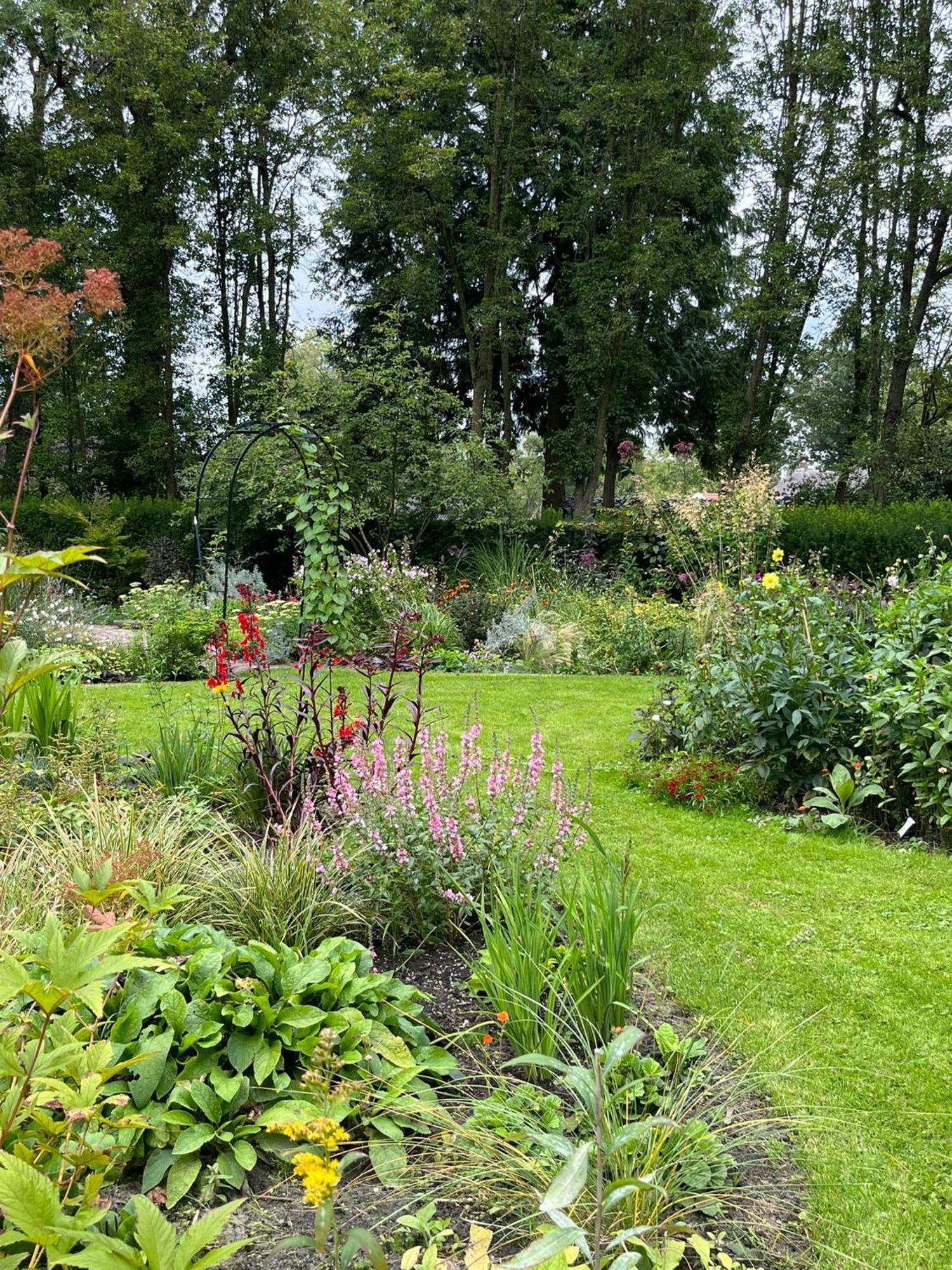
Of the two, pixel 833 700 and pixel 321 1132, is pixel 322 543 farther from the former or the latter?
pixel 321 1132

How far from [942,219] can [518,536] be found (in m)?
10.4

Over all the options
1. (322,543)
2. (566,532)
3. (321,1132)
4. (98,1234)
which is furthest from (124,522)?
(321,1132)

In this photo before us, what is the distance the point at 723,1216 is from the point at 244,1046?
1.03m

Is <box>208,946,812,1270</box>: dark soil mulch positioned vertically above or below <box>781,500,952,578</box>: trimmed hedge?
below

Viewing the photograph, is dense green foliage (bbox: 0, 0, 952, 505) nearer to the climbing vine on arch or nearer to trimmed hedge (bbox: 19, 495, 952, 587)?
trimmed hedge (bbox: 19, 495, 952, 587)

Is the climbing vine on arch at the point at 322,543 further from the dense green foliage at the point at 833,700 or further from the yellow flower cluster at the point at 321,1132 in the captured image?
the yellow flower cluster at the point at 321,1132

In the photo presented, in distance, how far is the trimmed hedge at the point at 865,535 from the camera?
11.4 metres

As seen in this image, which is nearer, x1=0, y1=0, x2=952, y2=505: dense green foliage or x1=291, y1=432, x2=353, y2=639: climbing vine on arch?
x1=291, y1=432, x2=353, y2=639: climbing vine on arch

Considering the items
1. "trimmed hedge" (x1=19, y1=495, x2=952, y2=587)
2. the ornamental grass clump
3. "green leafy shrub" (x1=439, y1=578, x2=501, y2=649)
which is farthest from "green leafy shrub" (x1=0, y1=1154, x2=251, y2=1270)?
"trimmed hedge" (x1=19, y1=495, x2=952, y2=587)

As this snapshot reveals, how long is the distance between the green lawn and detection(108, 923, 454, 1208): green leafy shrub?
825 mm

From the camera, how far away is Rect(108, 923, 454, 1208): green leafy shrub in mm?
1788

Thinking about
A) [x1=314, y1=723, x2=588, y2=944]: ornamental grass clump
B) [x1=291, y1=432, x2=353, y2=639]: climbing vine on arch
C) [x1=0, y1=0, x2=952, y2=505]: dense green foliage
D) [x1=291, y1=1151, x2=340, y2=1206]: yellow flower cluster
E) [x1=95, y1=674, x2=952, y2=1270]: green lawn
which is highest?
[x1=0, y1=0, x2=952, y2=505]: dense green foliage

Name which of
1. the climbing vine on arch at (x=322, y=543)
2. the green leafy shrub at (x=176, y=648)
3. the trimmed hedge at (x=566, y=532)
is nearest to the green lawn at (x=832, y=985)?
the climbing vine on arch at (x=322, y=543)

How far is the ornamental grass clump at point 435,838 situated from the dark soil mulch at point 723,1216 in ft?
1.84
